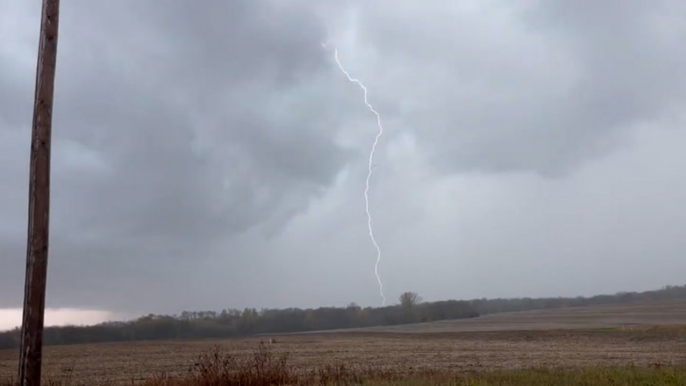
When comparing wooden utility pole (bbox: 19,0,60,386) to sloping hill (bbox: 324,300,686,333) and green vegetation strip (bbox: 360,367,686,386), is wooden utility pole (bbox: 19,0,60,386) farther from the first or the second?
sloping hill (bbox: 324,300,686,333)

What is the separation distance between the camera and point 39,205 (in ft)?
29.0

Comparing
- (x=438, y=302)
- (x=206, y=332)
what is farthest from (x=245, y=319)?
(x=438, y=302)

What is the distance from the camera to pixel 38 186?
888 centimetres

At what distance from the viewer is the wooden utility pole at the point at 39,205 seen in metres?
8.66

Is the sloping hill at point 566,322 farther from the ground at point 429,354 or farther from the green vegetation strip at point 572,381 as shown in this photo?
the green vegetation strip at point 572,381

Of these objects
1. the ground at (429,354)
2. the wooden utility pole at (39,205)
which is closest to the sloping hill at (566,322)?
the ground at (429,354)

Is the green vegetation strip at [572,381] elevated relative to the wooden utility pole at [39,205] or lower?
lower

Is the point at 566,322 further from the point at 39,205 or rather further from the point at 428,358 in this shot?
the point at 39,205

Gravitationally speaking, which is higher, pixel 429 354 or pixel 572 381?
pixel 429 354

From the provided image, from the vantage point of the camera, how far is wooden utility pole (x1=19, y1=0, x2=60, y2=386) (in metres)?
8.66

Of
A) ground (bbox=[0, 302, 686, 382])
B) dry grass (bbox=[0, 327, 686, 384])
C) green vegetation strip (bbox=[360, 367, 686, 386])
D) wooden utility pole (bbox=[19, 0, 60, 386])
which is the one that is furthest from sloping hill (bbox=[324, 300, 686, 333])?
wooden utility pole (bbox=[19, 0, 60, 386])

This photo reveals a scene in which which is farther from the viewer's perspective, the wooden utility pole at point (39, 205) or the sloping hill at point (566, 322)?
the sloping hill at point (566, 322)

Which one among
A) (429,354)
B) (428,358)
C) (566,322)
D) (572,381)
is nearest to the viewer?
(572,381)

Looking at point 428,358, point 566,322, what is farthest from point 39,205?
point 566,322
